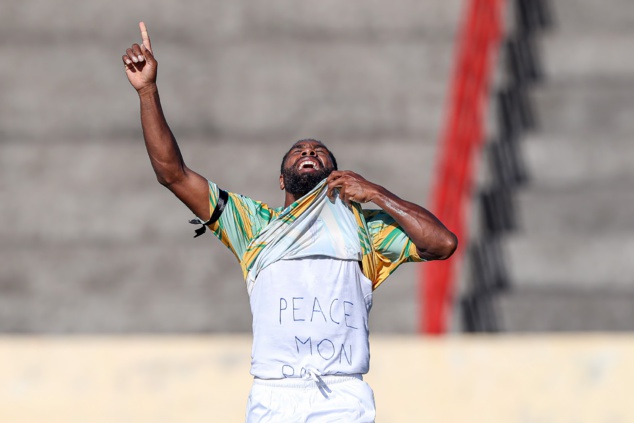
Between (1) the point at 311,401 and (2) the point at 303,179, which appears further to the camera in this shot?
(2) the point at 303,179

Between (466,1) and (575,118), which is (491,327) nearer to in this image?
(575,118)

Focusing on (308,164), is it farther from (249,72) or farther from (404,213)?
(249,72)

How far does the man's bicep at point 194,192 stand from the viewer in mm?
4945

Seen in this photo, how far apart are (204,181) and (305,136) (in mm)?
7785

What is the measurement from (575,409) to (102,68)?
733 centimetres

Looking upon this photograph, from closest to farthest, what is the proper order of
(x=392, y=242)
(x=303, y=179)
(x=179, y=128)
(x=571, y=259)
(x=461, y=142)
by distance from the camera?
(x=303, y=179), (x=392, y=242), (x=571, y=259), (x=461, y=142), (x=179, y=128)

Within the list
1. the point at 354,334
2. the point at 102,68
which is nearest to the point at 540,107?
the point at 102,68

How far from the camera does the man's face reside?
16.3 ft

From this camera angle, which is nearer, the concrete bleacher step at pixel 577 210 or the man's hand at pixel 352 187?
the man's hand at pixel 352 187

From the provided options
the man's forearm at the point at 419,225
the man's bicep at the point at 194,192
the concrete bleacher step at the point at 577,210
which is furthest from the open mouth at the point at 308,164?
the concrete bleacher step at the point at 577,210

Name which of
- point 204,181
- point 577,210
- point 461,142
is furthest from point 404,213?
point 461,142

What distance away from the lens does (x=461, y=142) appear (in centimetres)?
1214

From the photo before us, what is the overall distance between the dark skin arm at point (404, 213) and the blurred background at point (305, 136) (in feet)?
13.9

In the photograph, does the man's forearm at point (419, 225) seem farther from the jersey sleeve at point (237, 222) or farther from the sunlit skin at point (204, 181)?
the jersey sleeve at point (237, 222)
